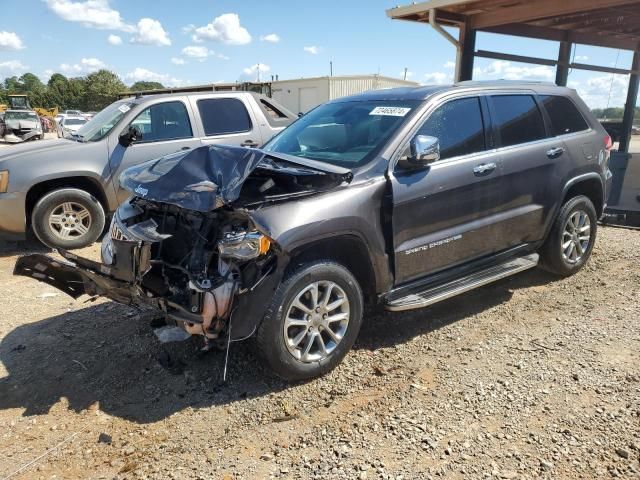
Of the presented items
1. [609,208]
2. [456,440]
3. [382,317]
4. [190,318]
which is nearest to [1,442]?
[190,318]

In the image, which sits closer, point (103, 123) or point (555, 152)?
point (555, 152)

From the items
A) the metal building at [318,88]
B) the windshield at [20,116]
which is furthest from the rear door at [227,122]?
the windshield at [20,116]

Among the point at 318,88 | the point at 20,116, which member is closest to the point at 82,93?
the point at 20,116

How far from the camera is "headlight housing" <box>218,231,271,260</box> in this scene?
3068 mm

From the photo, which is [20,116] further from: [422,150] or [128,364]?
[422,150]

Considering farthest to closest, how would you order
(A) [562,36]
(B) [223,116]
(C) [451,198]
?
(A) [562,36] < (B) [223,116] < (C) [451,198]

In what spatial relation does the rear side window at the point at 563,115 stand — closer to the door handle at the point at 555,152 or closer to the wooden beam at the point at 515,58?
the door handle at the point at 555,152

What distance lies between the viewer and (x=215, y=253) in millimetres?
3262

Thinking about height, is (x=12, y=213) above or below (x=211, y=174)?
below

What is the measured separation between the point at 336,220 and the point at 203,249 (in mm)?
865

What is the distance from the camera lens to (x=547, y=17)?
848cm

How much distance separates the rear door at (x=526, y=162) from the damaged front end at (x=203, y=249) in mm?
1775

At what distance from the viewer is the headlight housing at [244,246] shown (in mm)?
3068

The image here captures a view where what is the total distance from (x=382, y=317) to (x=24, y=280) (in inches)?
152
